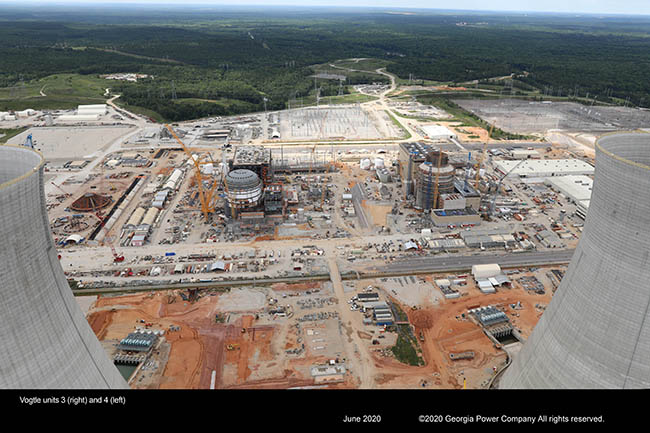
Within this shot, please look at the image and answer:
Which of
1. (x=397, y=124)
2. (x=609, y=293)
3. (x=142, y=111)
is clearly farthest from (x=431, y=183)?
(x=142, y=111)

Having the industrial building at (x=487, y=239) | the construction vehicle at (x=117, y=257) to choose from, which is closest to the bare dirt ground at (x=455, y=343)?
the industrial building at (x=487, y=239)

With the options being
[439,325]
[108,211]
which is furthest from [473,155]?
[108,211]

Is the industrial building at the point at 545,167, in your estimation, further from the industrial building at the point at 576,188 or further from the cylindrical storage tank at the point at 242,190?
the cylindrical storage tank at the point at 242,190

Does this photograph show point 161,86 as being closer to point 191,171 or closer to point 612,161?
point 191,171

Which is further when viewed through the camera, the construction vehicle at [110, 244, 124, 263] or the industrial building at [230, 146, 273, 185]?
the industrial building at [230, 146, 273, 185]

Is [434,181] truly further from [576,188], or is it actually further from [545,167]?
[545,167]

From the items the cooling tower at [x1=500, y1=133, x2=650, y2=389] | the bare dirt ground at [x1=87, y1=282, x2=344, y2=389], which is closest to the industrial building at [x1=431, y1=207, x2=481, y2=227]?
the bare dirt ground at [x1=87, y1=282, x2=344, y2=389]

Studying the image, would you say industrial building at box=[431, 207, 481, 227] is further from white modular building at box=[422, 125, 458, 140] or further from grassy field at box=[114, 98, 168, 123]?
grassy field at box=[114, 98, 168, 123]
